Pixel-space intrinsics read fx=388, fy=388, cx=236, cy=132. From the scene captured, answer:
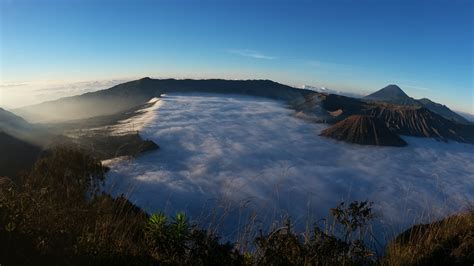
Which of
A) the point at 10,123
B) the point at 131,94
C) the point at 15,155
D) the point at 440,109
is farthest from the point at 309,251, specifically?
the point at 440,109

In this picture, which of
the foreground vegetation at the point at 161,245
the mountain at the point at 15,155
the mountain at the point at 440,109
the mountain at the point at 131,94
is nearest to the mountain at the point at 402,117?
the mountain at the point at 131,94

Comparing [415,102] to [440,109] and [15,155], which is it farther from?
[15,155]

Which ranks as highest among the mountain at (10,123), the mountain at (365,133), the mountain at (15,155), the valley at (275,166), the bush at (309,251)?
the bush at (309,251)

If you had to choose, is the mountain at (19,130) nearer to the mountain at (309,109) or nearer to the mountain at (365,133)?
the mountain at (309,109)

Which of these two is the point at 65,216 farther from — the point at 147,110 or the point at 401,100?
the point at 401,100

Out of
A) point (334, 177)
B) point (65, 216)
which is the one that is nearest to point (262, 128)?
point (334, 177)

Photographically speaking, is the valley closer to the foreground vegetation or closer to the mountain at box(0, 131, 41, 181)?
the mountain at box(0, 131, 41, 181)
